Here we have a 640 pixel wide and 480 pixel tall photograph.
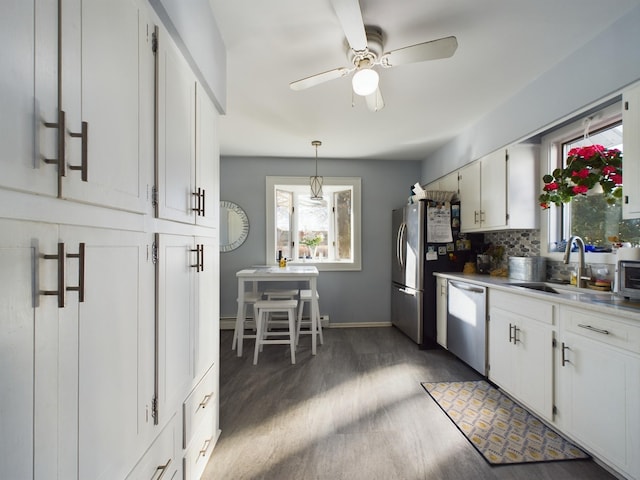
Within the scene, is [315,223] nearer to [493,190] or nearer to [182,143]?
[493,190]

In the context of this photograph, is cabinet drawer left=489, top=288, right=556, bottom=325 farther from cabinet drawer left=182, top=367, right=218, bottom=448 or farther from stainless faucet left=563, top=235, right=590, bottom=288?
cabinet drawer left=182, top=367, right=218, bottom=448

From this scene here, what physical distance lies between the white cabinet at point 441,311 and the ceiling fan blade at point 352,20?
8.10 ft

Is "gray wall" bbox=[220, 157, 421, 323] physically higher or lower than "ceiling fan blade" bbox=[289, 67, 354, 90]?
lower

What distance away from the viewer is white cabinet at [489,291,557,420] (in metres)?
1.92

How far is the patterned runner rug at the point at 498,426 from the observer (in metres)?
1.72

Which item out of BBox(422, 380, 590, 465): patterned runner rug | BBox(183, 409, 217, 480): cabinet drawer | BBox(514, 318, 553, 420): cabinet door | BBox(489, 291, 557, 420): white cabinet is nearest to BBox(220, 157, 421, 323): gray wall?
BBox(422, 380, 590, 465): patterned runner rug

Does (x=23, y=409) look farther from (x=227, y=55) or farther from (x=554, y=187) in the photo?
(x=554, y=187)

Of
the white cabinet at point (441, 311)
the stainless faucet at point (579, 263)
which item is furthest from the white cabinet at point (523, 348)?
the white cabinet at point (441, 311)

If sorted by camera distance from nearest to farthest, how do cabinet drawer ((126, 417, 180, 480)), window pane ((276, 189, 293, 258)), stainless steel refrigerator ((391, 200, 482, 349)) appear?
1. cabinet drawer ((126, 417, 180, 480))
2. stainless steel refrigerator ((391, 200, 482, 349))
3. window pane ((276, 189, 293, 258))

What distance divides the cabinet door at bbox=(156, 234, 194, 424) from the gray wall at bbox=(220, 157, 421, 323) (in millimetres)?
2860

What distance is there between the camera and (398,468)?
1631mm

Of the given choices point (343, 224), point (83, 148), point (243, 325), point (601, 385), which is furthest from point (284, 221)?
point (83, 148)

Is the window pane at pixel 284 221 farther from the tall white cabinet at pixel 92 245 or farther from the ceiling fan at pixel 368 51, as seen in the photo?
the tall white cabinet at pixel 92 245

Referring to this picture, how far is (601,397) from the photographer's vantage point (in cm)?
157
